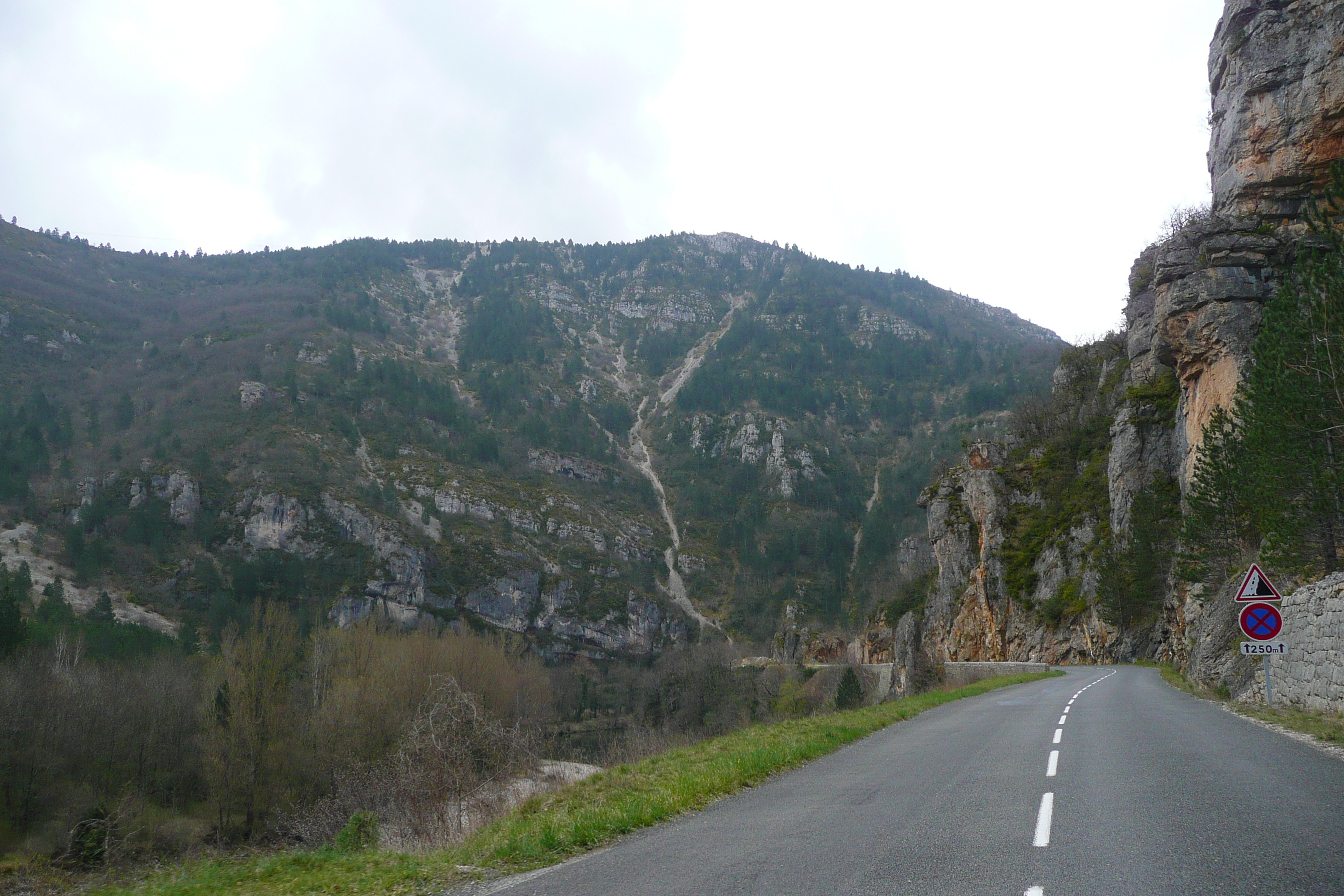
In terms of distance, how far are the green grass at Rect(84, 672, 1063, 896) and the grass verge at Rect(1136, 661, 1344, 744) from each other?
7.82 m

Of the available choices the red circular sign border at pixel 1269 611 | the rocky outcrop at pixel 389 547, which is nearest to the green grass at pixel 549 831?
the red circular sign border at pixel 1269 611

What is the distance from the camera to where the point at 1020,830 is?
6770 mm

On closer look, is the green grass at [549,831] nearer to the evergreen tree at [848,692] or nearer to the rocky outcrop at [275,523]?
the evergreen tree at [848,692]

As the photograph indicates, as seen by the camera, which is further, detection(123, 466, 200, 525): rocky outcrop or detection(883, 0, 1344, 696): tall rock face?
detection(123, 466, 200, 525): rocky outcrop

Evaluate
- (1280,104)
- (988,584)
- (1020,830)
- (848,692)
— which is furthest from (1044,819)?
(988,584)

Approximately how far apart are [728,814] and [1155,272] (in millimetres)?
42691

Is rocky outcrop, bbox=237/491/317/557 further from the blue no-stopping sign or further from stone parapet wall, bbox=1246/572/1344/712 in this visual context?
the blue no-stopping sign

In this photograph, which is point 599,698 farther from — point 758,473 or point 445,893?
point 758,473

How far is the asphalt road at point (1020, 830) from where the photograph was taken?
17.7ft

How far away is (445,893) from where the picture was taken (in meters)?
6.70

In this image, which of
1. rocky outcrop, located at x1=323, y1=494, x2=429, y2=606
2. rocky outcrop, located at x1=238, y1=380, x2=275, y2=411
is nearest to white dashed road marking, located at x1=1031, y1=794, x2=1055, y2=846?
rocky outcrop, located at x1=323, y1=494, x2=429, y2=606

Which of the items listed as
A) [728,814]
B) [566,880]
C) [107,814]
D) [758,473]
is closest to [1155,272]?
[728,814]

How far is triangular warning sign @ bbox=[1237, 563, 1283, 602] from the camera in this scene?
14.8 m

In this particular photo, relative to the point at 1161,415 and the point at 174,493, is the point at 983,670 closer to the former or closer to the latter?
the point at 1161,415
